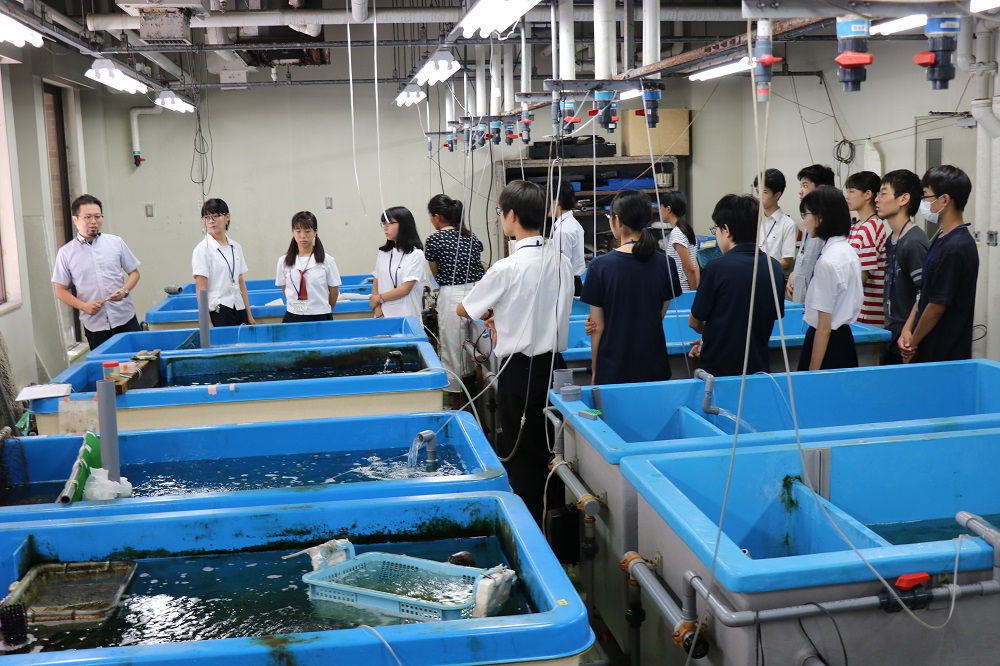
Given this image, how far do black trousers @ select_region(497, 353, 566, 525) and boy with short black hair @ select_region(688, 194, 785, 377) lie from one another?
605 millimetres

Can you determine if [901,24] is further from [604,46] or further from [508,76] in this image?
[508,76]

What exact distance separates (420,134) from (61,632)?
25.9ft

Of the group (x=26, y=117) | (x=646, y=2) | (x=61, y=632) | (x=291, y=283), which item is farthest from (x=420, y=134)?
(x=61, y=632)

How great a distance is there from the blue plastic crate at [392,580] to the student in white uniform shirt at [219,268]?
330cm

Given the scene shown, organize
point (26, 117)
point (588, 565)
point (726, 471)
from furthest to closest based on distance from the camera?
point (26, 117)
point (588, 565)
point (726, 471)

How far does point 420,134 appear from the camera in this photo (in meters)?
9.27

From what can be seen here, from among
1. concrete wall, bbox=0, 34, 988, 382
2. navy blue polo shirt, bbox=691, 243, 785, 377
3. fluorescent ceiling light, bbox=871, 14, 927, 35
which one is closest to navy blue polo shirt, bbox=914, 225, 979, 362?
navy blue polo shirt, bbox=691, 243, 785, 377

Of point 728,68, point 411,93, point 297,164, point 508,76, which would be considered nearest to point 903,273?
point 728,68

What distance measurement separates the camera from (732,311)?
10.5ft

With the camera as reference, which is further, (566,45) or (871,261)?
(871,261)

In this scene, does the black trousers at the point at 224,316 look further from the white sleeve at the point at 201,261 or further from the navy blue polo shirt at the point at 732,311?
the navy blue polo shirt at the point at 732,311

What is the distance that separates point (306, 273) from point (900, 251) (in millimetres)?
3068

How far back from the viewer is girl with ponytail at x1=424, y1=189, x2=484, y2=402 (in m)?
5.30

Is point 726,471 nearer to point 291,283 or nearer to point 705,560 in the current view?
point 705,560
